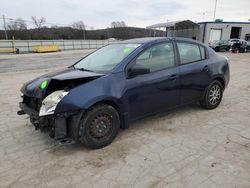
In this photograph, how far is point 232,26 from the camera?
37281 millimetres

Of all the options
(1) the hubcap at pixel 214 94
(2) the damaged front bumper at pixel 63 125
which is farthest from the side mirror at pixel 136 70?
(1) the hubcap at pixel 214 94

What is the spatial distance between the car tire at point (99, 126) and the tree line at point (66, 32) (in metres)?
44.9

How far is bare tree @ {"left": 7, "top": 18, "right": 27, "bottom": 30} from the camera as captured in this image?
150 ft

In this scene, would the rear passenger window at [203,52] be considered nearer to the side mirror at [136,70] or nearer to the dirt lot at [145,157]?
the dirt lot at [145,157]

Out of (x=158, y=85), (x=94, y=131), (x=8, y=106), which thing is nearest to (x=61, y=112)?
(x=94, y=131)

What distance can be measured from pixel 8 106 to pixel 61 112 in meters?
3.14

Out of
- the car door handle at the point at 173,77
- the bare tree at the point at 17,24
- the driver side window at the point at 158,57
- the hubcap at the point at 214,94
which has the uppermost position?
the bare tree at the point at 17,24

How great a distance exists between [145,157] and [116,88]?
3.52 ft

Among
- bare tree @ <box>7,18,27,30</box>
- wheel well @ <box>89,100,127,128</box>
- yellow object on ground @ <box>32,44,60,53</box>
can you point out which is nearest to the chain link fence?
yellow object on ground @ <box>32,44,60,53</box>

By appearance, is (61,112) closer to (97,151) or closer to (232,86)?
(97,151)

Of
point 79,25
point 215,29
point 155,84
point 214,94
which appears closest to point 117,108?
point 155,84

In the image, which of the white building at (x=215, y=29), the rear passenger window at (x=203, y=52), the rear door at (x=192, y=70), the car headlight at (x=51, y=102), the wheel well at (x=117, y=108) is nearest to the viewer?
the car headlight at (x=51, y=102)

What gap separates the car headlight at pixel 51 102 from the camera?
2902 mm

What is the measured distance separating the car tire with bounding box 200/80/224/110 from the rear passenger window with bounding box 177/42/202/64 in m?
0.70
